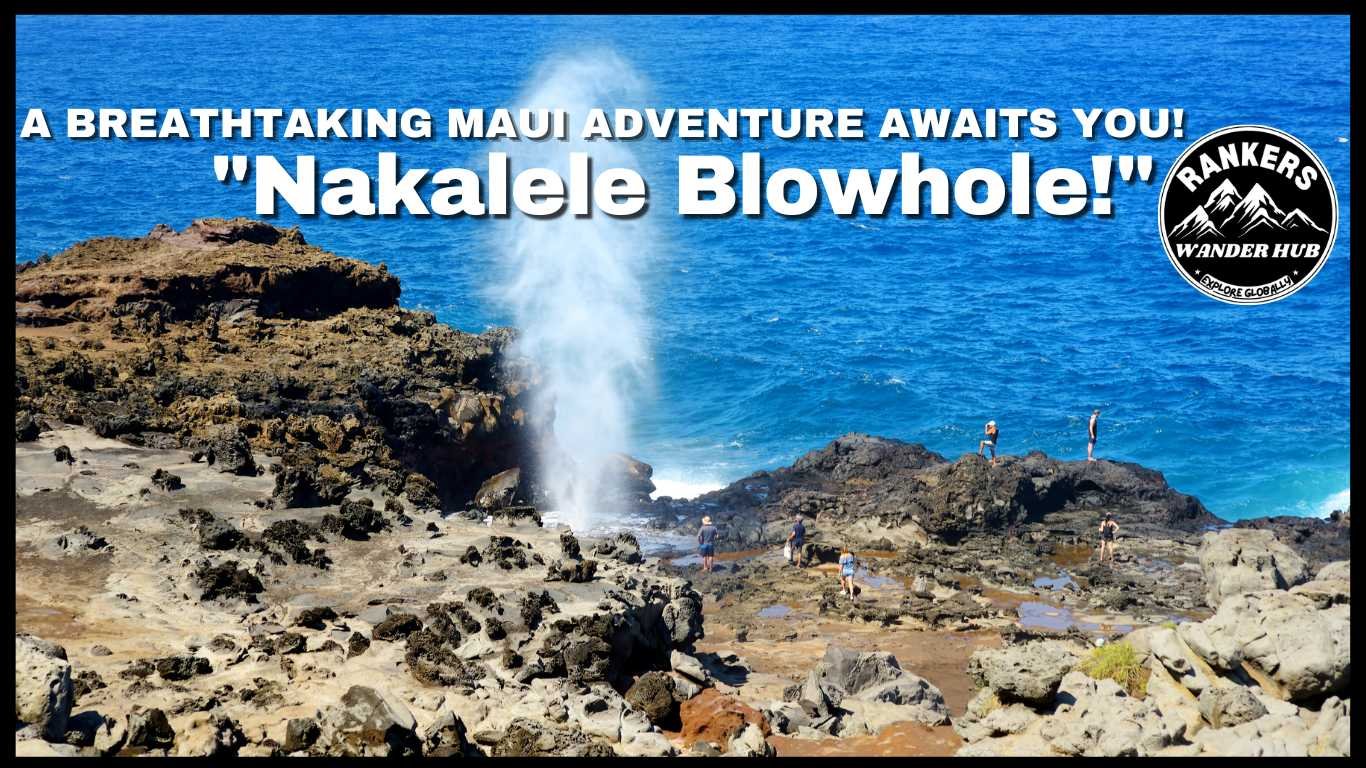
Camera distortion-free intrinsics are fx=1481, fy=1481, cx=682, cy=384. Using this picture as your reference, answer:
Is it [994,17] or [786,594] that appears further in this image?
[994,17]

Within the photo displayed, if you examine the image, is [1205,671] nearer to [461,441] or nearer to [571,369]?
[461,441]

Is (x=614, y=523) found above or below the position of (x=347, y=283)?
below

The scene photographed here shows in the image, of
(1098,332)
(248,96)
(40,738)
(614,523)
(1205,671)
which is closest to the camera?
(40,738)

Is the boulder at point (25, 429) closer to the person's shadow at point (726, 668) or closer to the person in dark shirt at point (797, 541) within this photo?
the person's shadow at point (726, 668)

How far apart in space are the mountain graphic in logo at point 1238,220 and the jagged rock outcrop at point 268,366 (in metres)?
15.5

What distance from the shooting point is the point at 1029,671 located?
19875mm

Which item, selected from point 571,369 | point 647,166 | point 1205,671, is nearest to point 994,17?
point 647,166

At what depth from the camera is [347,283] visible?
35594 millimetres

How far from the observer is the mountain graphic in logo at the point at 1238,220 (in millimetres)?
27922

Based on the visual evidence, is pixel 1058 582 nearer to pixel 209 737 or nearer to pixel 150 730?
pixel 209 737

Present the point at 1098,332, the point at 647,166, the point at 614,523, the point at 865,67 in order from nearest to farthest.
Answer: the point at 614,523 < the point at 1098,332 < the point at 647,166 < the point at 865,67

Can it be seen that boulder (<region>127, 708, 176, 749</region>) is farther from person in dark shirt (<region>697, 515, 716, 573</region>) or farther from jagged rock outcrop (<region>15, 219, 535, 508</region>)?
person in dark shirt (<region>697, 515, 716, 573</region>)

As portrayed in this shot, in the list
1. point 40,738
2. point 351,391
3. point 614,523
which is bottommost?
point 40,738

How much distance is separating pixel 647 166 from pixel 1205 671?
2771 inches
